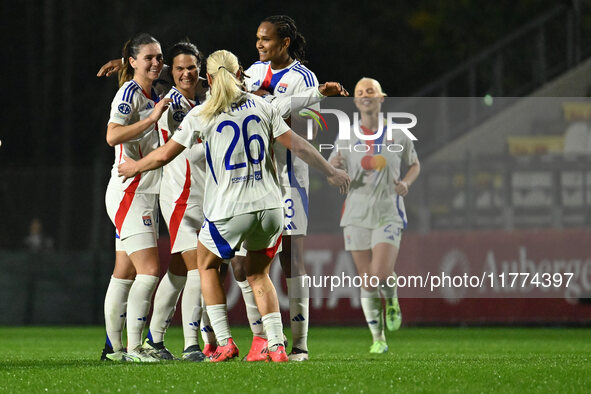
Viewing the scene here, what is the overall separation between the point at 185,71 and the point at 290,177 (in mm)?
1097

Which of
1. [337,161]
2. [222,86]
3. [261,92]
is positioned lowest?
[337,161]

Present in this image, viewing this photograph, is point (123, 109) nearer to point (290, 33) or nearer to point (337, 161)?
point (290, 33)

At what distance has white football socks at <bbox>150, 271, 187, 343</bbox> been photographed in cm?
877

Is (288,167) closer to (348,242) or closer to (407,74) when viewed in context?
(348,242)

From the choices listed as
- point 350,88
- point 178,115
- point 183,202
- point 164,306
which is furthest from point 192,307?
point 350,88

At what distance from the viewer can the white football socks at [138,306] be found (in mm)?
8484

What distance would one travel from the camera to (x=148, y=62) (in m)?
8.63

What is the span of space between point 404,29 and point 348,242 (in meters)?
22.1

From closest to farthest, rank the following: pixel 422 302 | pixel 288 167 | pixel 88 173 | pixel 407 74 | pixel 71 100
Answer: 1. pixel 288 167
2. pixel 422 302
3. pixel 88 173
4. pixel 71 100
5. pixel 407 74

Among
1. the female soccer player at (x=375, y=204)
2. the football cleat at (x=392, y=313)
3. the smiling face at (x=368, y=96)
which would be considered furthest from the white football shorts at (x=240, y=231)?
the football cleat at (x=392, y=313)

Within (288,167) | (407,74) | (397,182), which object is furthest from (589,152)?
(407,74)

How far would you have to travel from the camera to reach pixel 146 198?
28.3 feet

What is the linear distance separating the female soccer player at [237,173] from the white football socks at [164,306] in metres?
0.89

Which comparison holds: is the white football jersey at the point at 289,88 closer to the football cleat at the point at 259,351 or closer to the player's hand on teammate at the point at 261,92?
the player's hand on teammate at the point at 261,92
